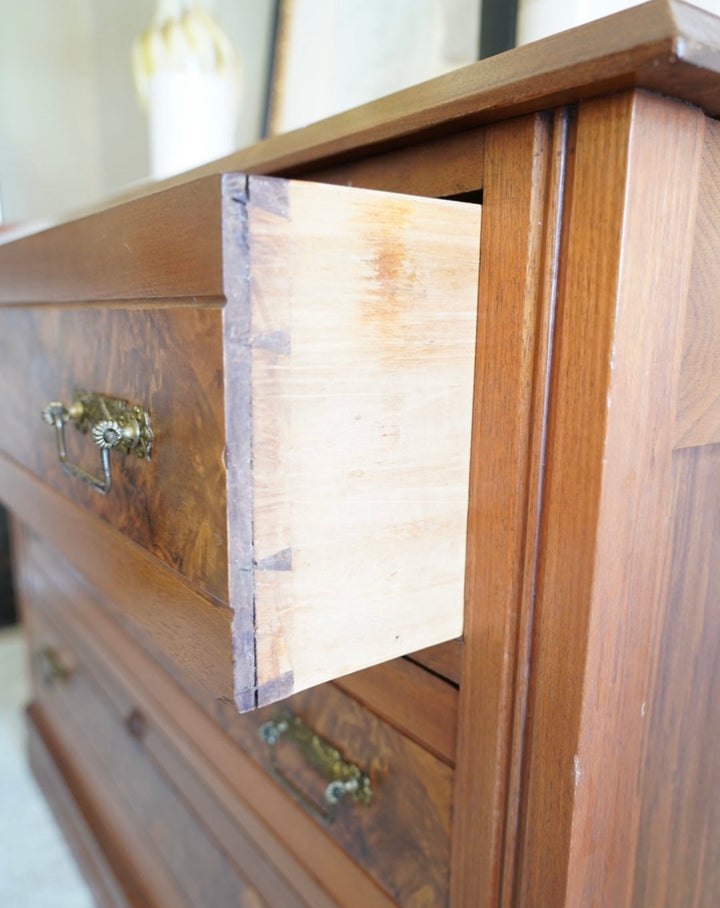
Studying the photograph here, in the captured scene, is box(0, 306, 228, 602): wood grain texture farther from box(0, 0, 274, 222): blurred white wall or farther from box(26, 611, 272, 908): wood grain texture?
box(0, 0, 274, 222): blurred white wall

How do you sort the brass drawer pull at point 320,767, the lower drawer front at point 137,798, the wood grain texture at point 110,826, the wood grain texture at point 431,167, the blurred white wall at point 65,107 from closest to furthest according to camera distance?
the wood grain texture at point 431,167, the brass drawer pull at point 320,767, the lower drawer front at point 137,798, the wood grain texture at point 110,826, the blurred white wall at point 65,107

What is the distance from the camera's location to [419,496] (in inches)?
14.6

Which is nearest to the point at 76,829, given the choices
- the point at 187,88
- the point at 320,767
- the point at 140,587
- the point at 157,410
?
the point at 320,767

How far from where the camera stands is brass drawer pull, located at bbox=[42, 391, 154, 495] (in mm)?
382

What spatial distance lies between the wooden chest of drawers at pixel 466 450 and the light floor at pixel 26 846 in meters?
0.78

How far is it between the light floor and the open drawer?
0.90 metres

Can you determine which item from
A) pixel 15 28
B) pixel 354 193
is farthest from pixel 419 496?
pixel 15 28

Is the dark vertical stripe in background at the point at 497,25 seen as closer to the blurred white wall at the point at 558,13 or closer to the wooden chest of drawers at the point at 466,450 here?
the blurred white wall at the point at 558,13

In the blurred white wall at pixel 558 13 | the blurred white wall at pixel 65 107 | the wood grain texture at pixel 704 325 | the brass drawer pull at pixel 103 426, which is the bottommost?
the brass drawer pull at pixel 103 426

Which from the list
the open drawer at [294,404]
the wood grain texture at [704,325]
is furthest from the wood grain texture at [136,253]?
the wood grain texture at [704,325]

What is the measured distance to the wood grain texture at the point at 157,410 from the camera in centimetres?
32

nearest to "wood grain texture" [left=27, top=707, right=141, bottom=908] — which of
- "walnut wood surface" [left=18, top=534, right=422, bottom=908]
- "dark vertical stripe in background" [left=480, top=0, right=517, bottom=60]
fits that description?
"walnut wood surface" [left=18, top=534, right=422, bottom=908]

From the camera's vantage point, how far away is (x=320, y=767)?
53cm

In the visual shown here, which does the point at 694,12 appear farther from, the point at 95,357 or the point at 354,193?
the point at 95,357
